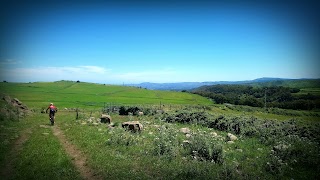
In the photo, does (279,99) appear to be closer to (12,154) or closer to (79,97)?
(79,97)

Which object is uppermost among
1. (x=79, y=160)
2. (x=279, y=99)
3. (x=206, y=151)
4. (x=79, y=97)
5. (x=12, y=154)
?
(x=206, y=151)

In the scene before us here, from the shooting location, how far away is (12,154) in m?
15.5

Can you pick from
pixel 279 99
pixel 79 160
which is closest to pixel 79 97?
pixel 79 160

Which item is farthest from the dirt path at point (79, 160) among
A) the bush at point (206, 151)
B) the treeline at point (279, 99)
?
the treeline at point (279, 99)

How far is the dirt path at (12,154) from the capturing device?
12.5 metres

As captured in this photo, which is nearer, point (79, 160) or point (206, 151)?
point (79, 160)

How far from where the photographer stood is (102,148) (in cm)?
1722

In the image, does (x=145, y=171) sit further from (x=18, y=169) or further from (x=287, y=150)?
(x=287, y=150)

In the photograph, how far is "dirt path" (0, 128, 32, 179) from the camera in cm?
1252

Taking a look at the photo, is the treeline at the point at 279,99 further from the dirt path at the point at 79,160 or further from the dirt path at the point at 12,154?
the dirt path at the point at 12,154

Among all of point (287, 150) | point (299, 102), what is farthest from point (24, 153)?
point (299, 102)

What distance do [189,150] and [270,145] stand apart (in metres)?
7.36

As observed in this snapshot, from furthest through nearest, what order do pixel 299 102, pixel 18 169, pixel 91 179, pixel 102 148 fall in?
pixel 299 102 → pixel 102 148 → pixel 18 169 → pixel 91 179

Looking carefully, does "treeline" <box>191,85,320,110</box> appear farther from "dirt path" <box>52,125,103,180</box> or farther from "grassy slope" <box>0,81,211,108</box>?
"dirt path" <box>52,125,103,180</box>
